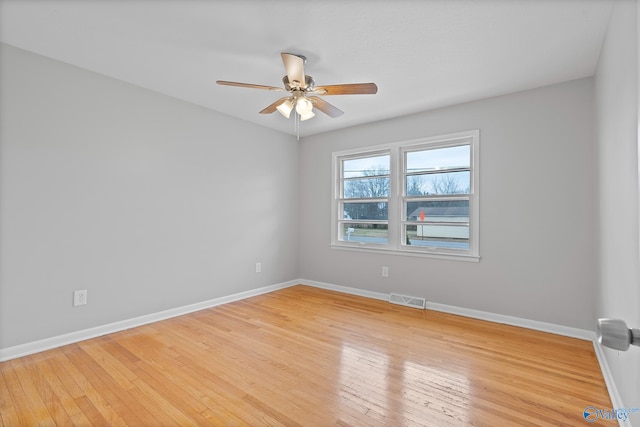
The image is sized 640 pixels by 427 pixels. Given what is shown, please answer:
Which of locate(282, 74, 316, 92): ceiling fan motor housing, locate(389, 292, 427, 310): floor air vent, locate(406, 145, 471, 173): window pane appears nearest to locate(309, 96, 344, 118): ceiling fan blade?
locate(282, 74, 316, 92): ceiling fan motor housing

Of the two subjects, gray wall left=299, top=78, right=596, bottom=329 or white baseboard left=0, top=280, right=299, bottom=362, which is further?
gray wall left=299, top=78, right=596, bottom=329

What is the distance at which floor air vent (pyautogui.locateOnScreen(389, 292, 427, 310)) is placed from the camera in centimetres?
371

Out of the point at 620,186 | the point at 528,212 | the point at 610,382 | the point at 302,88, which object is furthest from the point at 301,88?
the point at 610,382

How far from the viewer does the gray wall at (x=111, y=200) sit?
2.39 metres

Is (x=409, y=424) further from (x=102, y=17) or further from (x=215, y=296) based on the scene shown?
(x=102, y=17)

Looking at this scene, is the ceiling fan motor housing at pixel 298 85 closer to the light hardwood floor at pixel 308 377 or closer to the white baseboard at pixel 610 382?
the light hardwood floor at pixel 308 377

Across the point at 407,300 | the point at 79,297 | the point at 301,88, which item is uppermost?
the point at 301,88

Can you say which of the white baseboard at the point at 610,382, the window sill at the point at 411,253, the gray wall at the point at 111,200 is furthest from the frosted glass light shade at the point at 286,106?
the white baseboard at the point at 610,382

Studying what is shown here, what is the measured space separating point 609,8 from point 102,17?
131 inches

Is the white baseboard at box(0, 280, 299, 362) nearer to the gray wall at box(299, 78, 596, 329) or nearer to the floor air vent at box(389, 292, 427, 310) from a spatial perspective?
the floor air vent at box(389, 292, 427, 310)

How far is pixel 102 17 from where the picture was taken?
2.03 m

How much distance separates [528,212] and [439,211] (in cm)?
92

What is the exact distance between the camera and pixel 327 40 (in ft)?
7.43

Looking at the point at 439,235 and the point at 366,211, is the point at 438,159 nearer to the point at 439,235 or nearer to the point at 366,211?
the point at 439,235
